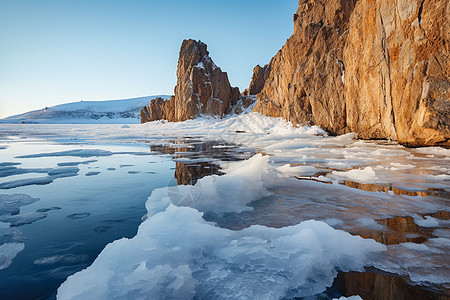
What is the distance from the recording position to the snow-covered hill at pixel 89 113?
373 feet

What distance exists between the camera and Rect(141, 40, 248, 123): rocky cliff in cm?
5162

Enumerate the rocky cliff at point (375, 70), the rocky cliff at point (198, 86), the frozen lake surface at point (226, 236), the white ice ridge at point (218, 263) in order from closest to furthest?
1. the white ice ridge at point (218, 263)
2. the frozen lake surface at point (226, 236)
3. the rocky cliff at point (375, 70)
4. the rocky cliff at point (198, 86)

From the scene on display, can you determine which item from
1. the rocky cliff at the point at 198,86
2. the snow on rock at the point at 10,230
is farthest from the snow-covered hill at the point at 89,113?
the snow on rock at the point at 10,230

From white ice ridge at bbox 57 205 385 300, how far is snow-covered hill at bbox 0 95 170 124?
369 feet

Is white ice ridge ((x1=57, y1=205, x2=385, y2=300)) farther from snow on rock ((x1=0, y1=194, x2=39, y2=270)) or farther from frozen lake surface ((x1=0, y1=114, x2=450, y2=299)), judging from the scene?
snow on rock ((x1=0, y1=194, x2=39, y2=270))

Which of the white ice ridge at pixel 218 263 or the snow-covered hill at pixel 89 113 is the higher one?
the snow-covered hill at pixel 89 113

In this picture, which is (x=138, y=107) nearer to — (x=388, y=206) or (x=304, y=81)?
(x=304, y=81)

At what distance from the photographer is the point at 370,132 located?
13.3m

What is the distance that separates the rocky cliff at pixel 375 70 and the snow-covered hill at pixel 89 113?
3882 inches

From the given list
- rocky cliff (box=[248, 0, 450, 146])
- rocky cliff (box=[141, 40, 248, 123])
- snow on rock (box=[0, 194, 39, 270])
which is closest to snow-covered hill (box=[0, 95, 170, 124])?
rocky cliff (box=[141, 40, 248, 123])

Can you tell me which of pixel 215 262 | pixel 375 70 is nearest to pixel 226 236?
pixel 215 262

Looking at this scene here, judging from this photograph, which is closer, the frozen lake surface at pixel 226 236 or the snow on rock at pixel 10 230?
the frozen lake surface at pixel 226 236

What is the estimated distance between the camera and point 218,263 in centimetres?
204

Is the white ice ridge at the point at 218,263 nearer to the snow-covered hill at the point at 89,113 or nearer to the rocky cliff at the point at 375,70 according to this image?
the rocky cliff at the point at 375,70
